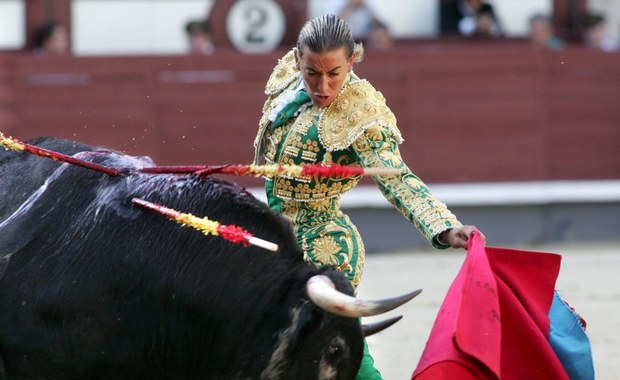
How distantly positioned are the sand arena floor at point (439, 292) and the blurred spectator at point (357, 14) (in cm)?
142

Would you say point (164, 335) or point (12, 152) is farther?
point (12, 152)

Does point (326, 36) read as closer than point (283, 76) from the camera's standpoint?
Yes

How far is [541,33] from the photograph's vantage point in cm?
845

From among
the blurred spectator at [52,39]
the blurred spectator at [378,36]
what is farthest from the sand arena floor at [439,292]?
the blurred spectator at [52,39]

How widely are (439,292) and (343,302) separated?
3787 mm

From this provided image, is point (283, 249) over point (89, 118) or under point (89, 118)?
over

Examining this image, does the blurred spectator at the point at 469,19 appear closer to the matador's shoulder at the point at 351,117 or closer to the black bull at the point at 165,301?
the matador's shoulder at the point at 351,117

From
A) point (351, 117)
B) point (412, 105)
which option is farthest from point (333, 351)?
point (412, 105)

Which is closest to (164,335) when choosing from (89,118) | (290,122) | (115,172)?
(115,172)

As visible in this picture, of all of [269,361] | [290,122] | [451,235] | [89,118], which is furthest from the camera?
[89,118]

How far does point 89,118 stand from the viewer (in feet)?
26.2

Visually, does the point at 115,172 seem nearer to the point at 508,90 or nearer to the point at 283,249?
the point at 283,249

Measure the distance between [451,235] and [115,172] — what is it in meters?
Answer: 0.74

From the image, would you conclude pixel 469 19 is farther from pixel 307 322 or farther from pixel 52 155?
pixel 307 322
